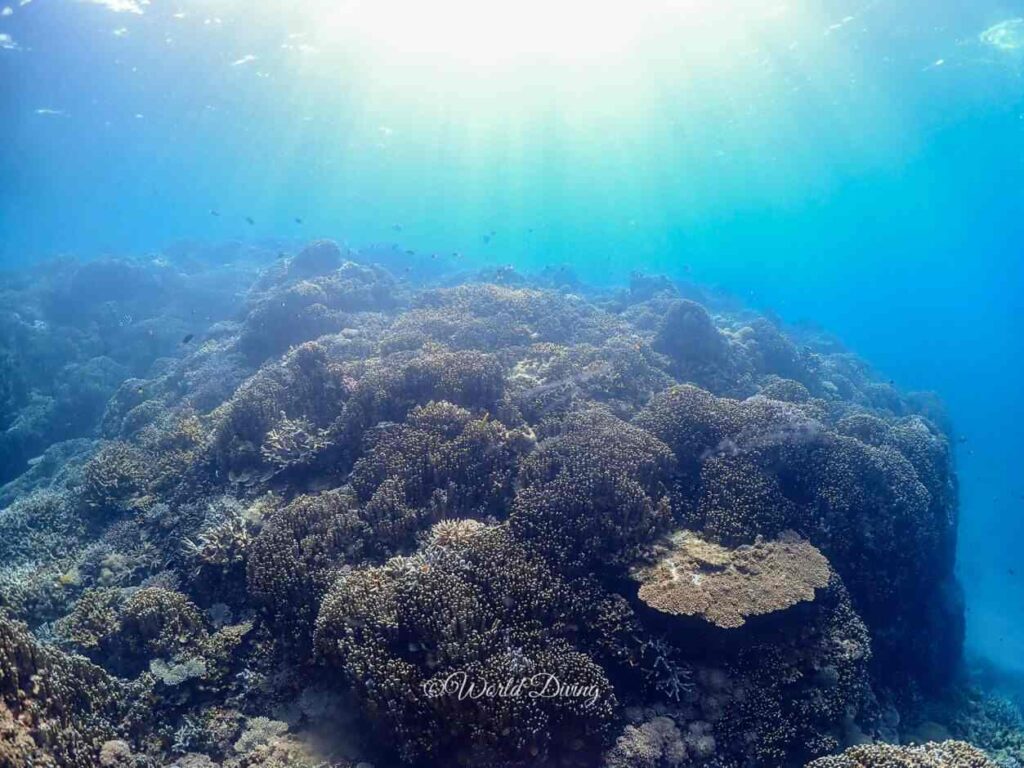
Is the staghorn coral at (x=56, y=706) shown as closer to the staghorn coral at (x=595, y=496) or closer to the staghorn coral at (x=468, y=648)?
the staghorn coral at (x=468, y=648)

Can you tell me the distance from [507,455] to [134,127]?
222 feet

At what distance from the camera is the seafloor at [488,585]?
244 inches

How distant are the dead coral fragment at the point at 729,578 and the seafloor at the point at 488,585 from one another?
1.7 inches

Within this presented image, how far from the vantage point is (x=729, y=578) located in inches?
317

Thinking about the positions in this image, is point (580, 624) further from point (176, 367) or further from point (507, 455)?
point (176, 367)

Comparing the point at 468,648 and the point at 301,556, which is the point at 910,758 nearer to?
the point at 468,648

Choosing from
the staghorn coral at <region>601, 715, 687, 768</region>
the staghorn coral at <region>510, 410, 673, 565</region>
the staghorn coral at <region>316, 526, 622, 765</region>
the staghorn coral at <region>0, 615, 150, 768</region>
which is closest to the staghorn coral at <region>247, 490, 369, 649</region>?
the staghorn coral at <region>316, 526, 622, 765</region>

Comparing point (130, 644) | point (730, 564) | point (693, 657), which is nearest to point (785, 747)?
point (693, 657)

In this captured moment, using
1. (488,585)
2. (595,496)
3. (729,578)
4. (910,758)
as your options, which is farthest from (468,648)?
(910,758)

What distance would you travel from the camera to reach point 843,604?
8.83 m

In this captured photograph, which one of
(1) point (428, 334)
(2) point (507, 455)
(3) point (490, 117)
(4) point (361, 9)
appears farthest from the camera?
(3) point (490, 117)

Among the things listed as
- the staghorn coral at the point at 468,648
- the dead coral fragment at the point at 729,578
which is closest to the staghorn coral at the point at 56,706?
the staghorn coral at the point at 468,648

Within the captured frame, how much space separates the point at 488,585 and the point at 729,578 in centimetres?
366

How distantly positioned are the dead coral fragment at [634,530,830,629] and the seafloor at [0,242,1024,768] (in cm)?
4
